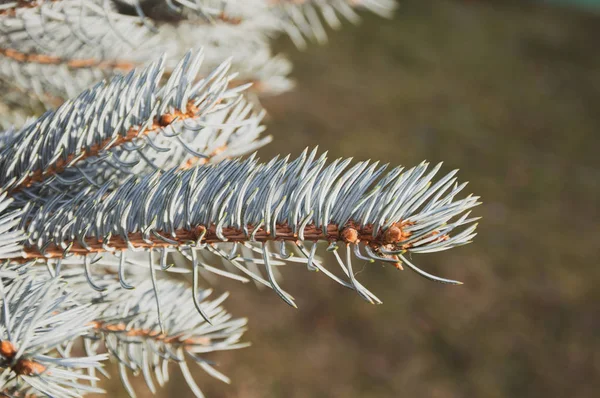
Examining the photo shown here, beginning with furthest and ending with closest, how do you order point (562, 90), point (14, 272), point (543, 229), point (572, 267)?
point (562, 90) → point (543, 229) → point (572, 267) → point (14, 272)

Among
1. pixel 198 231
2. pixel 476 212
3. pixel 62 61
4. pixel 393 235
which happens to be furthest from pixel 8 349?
pixel 476 212

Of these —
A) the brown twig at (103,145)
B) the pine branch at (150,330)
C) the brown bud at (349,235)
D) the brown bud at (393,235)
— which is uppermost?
the brown bud at (393,235)

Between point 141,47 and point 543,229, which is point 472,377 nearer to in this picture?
point 543,229

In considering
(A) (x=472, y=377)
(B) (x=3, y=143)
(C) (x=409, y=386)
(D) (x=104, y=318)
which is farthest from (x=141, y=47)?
(A) (x=472, y=377)

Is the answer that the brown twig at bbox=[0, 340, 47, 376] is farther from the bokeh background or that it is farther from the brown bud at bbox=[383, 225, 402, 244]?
the bokeh background

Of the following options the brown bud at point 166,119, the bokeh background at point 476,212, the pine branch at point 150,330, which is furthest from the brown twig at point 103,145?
the bokeh background at point 476,212

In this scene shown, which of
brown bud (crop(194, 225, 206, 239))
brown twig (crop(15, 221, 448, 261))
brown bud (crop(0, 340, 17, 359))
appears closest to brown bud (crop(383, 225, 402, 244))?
brown twig (crop(15, 221, 448, 261))

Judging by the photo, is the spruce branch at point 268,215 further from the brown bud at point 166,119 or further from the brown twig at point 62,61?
the brown twig at point 62,61

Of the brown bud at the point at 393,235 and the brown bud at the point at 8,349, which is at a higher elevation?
the brown bud at the point at 393,235
